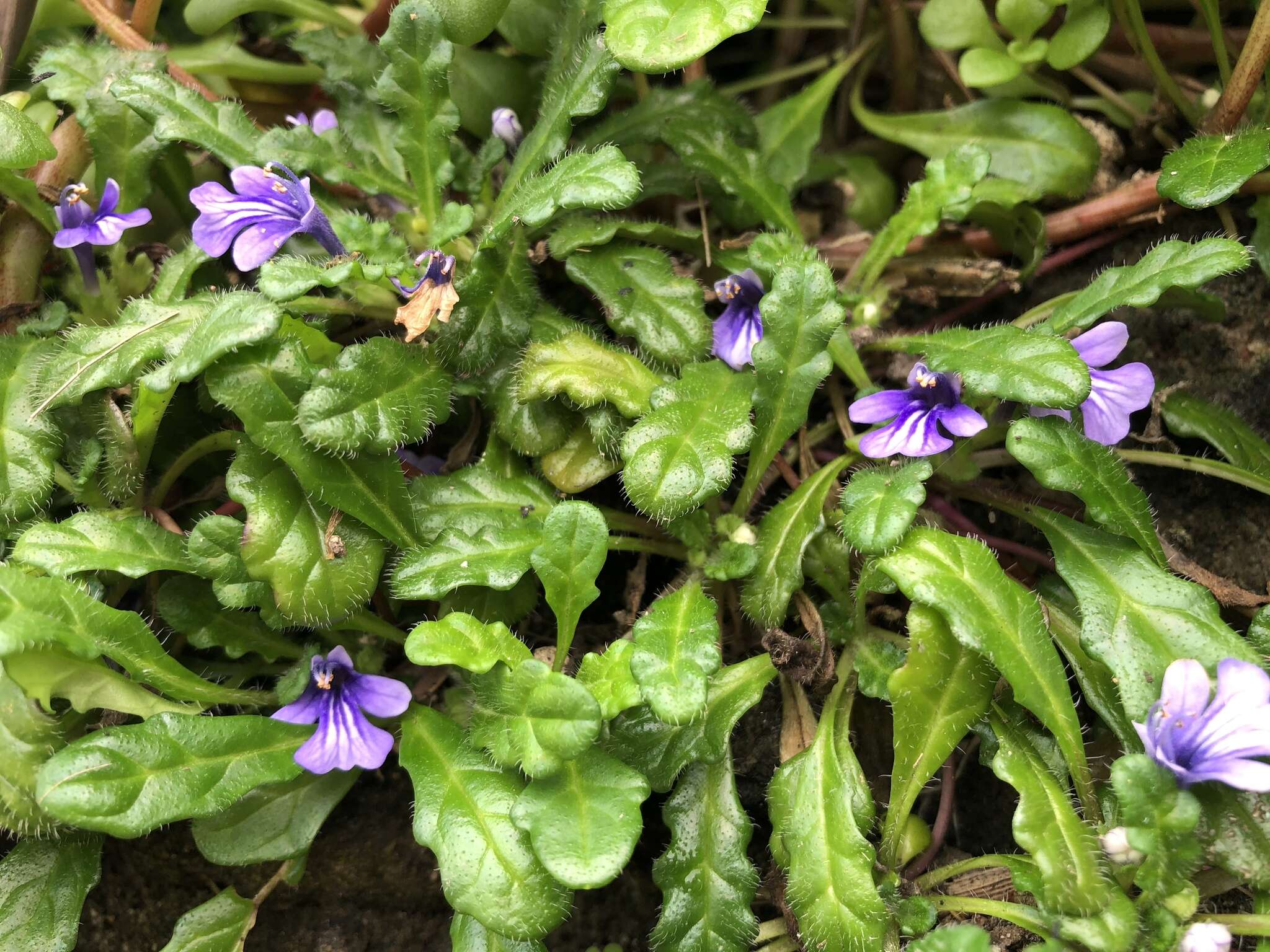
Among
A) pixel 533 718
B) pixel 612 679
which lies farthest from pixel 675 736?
pixel 533 718

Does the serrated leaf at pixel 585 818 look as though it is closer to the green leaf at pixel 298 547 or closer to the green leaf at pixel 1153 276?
the green leaf at pixel 298 547

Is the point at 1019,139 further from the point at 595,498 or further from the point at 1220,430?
the point at 595,498

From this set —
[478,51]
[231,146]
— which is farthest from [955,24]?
[231,146]

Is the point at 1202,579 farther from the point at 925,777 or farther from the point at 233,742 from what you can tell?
the point at 233,742

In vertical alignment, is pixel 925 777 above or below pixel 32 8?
below

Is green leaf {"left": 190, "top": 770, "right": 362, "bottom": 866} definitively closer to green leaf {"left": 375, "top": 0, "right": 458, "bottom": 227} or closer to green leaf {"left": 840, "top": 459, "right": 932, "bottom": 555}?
green leaf {"left": 840, "top": 459, "right": 932, "bottom": 555}

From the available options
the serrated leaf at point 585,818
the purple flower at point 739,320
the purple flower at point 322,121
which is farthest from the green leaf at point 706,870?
the purple flower at point 322,121

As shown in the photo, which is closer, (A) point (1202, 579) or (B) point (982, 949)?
(B) point (982, 949)
